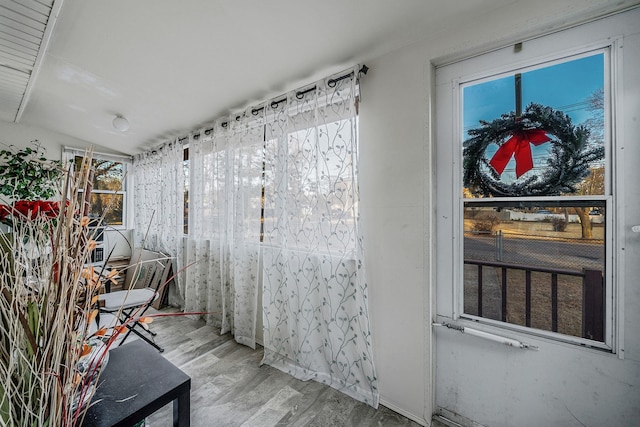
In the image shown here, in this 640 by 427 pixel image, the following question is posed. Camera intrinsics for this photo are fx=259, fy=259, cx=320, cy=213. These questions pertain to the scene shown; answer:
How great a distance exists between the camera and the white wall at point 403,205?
59.4 inches

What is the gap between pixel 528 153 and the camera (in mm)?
1341

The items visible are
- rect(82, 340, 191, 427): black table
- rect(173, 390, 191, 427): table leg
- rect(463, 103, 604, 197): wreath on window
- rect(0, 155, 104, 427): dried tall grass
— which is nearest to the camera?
rect(0, 155, 104, 427): dried tall grass

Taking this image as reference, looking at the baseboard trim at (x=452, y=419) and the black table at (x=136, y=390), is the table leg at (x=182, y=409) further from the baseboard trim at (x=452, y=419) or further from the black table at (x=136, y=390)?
the baseboard trim at (x=452, y=419)

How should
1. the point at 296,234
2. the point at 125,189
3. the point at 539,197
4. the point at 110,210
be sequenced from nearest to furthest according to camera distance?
the point at 539,197 → the point at 296,234 → the point at 110,210 → the point at 125,189

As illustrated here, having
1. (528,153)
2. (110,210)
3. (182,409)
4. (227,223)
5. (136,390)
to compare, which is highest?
(528,153)

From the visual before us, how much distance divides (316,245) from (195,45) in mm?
1623

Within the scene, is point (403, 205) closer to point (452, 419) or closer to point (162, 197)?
point (452, 419)

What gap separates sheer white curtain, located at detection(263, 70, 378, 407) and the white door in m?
0.52

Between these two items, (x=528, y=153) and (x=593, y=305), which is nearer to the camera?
(x=593, y=305)

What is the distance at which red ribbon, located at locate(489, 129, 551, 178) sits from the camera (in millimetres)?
1325

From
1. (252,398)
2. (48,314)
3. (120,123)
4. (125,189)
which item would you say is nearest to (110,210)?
(125,189)

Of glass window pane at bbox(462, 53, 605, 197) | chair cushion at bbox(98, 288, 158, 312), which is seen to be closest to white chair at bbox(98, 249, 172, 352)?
chair cushion at bbox(98, 288, 158, 312)

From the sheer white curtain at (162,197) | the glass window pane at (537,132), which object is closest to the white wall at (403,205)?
the glass window pane at (537,132)

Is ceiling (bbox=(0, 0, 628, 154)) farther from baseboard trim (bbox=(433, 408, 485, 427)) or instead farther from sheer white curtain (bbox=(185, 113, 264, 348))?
baseboard trim (bbox=(433, 408, 485, 427))
